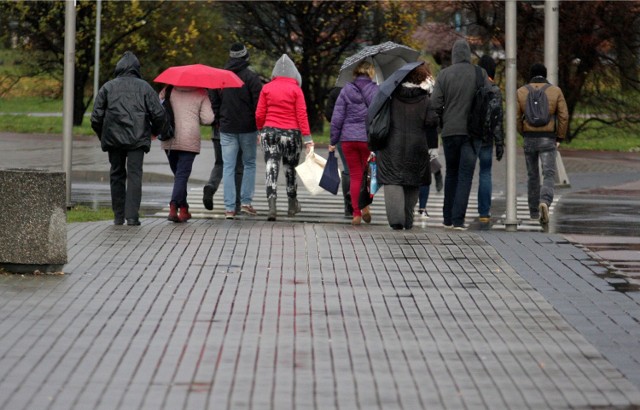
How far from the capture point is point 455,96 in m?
15.1

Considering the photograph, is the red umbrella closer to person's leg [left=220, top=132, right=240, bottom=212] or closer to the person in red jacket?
the person in red jacket

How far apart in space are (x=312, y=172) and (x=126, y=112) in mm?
2609

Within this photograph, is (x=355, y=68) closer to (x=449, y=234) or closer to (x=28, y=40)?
(x=449, y=234)

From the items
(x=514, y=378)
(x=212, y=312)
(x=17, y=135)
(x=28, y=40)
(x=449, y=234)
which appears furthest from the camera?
(x=28, y=40)

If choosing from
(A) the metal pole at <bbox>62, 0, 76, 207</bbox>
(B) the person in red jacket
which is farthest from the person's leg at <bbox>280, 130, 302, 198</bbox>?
(A) the metal pole at <bbox>62, 0, 76, 207</bbox>

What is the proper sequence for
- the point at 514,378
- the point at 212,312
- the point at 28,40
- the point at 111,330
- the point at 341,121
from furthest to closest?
1. the point at 28,40
2. the point at 341,121
3. the point at 212,312
4. the point at 111,330
5. the point at 514,378

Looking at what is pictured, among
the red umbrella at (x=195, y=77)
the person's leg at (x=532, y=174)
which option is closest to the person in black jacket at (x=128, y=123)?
the red umbrella at (x=195, y=77)

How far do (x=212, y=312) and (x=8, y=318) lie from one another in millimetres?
1213

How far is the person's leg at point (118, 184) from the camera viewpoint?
14.8 m

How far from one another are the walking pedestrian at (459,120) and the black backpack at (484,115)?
0.18ft

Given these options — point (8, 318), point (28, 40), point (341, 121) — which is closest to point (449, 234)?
point (341, 121)

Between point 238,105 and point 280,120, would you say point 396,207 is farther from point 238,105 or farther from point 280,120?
point 238,105

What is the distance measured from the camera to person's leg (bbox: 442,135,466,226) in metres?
15.2

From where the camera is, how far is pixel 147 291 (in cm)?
1025
